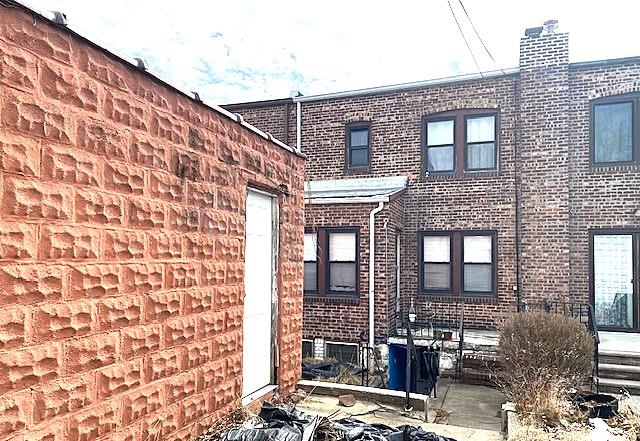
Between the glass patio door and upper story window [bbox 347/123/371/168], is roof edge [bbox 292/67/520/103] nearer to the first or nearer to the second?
upper story window [bbox 347/123/371/168]

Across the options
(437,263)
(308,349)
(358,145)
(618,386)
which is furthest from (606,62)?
(308,349)

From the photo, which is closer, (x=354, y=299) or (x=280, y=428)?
(x=280, y=428)

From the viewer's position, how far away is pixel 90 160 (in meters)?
2.97

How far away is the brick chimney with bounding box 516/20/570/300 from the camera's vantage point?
11.5 metres

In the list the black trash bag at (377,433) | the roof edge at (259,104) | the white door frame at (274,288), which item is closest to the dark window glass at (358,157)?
the roof edge at (259,104)

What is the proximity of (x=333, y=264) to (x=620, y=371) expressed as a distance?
6.32m

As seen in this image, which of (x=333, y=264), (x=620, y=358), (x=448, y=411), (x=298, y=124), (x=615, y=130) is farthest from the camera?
(x=298, y=124)

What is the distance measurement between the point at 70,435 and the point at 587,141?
1217 centimetres

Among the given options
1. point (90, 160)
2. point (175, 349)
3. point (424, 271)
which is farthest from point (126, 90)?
point (424, 271)

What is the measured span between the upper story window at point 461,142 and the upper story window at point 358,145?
1696mm

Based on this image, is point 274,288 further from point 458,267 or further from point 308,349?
point 458,267

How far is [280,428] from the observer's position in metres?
4.03

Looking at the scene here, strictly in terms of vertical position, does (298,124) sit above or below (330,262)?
above

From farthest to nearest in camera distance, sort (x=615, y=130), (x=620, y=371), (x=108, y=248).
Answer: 1. (x=615, y=130)
2. (x=620, y=371)
3. (x=108, y=248)
